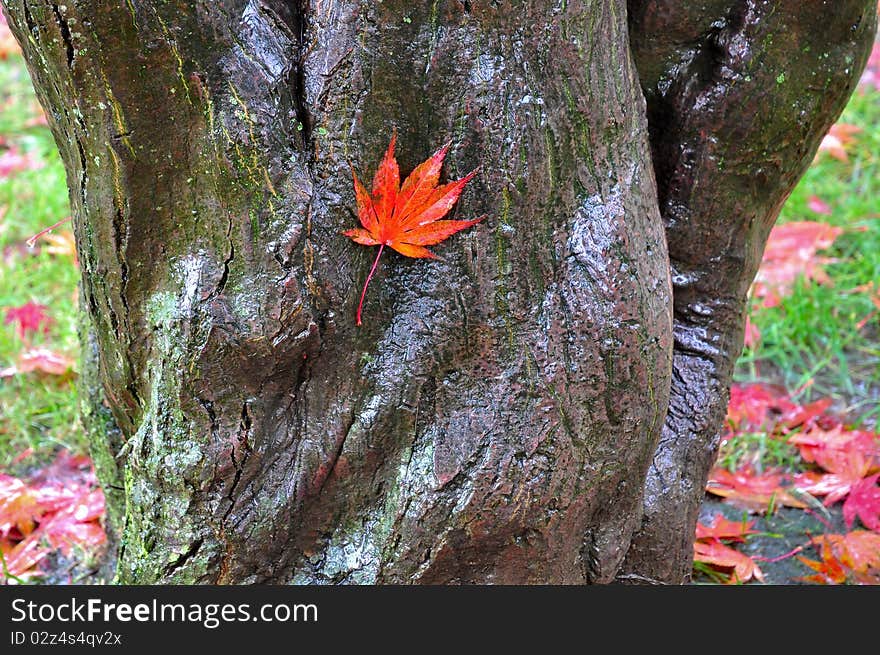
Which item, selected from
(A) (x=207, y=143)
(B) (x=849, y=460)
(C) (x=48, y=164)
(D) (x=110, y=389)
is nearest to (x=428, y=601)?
(D) (x=110, y=389)

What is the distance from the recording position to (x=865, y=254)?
3.54 m

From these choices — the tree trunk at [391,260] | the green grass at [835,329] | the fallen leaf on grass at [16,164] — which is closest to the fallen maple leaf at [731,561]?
the tree trunk at [391,260]

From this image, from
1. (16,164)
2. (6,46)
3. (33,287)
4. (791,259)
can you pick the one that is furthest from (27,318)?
(6,46)

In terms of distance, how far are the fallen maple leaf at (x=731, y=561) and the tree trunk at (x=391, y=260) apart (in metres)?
0.70

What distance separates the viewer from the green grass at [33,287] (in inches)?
113

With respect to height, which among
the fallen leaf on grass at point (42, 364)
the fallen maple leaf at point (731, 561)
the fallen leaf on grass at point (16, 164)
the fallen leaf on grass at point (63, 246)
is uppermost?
the fallen leaf on grass at point (16, 164)

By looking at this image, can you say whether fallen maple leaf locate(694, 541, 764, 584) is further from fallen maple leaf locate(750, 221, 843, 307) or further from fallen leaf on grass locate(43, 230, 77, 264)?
fallen leaf on grass locate(43, 230, 77, 264)

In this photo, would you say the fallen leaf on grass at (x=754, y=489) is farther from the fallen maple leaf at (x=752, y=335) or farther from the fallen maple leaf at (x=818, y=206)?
the fallen maple leaf at (x=818, y=206)

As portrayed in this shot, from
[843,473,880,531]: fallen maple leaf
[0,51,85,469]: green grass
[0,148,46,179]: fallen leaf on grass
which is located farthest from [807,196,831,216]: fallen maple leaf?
[0,148,46,179]: fallen leaf on grass

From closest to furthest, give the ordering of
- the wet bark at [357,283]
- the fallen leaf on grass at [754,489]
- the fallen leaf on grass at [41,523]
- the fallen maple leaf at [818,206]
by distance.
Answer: the wet bark at [357,283]
the fallen leaf on grass at [41,523]
the fallen leaf on grass at [754,489]
the fallen maple leaf at [818,206]

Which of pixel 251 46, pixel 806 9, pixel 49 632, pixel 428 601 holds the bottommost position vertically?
pixel 49 632

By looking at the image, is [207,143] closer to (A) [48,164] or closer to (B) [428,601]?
(B) [428,601]

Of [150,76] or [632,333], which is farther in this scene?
[632,333]

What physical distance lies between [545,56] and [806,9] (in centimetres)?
56
